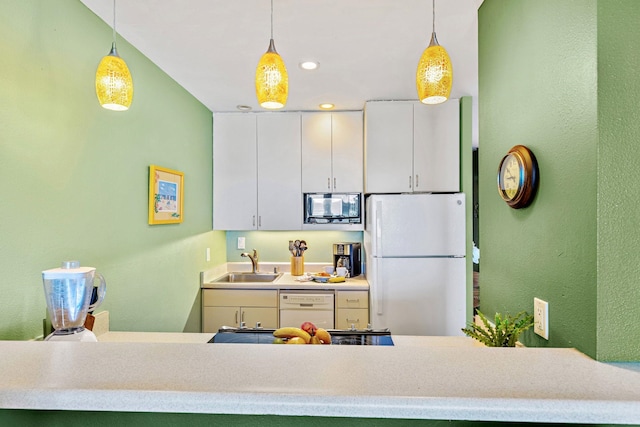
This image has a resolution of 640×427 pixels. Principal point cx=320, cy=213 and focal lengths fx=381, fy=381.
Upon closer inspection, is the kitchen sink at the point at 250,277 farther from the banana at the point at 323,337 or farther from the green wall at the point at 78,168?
the banana at the point at 323,337

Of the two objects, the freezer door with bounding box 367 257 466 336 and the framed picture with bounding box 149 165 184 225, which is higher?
the framed picture with bounding box 149 165 184 225

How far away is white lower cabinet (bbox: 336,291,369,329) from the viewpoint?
322 cm

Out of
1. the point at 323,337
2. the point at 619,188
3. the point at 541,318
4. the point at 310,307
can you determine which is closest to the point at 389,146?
the point at 310,307

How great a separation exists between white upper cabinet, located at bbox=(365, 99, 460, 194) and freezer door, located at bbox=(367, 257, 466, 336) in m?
0.65

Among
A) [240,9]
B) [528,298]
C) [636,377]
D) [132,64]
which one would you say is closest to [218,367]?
[636,377]

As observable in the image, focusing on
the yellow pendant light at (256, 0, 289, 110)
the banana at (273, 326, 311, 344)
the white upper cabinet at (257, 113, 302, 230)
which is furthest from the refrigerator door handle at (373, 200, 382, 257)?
the yellow pendant light at (256, 0, 289, 110)

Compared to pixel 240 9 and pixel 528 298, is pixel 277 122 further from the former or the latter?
pixel 528 298

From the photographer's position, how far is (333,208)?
3568 millimetres

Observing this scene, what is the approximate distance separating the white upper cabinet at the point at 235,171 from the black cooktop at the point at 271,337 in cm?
177

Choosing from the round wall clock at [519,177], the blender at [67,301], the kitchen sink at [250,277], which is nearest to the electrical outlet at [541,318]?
the round wall clock at [519,177]

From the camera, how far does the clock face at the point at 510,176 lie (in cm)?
128

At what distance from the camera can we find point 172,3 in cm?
174

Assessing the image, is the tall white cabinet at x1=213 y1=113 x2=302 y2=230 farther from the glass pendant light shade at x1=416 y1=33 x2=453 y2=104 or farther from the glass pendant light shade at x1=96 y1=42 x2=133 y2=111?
the glass pendant light shade at x1=416 y1=33 x2=453 y2=104

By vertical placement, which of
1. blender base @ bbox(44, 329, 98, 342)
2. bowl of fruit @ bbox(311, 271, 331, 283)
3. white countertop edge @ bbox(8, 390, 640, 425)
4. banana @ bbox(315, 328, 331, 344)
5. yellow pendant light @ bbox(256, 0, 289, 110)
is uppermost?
yellow pendant light @ bbox(256, 0, 289, 110)
